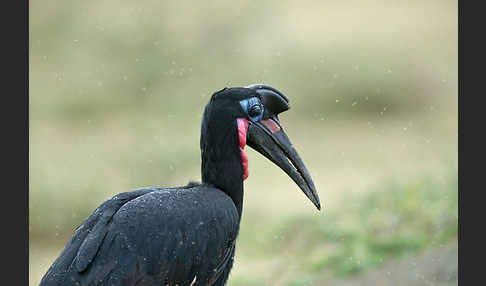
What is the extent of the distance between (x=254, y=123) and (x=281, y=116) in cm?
811

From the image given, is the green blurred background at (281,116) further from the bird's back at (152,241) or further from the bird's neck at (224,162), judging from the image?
the bird's back at (152,241)

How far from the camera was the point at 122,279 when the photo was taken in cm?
518

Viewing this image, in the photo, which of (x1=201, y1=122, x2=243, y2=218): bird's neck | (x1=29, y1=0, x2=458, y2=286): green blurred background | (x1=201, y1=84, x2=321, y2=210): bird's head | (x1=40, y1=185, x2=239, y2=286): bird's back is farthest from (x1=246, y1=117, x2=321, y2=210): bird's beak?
(x1=29, y1=0, x2=458, y2=286): green blurred background

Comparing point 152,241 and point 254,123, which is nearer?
point 152,241

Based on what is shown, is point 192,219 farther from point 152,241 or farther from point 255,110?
point 255,110

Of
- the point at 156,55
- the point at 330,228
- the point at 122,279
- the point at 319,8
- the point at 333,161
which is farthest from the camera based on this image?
the point at 319,8

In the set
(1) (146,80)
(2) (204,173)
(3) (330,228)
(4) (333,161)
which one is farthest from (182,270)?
(1) (146,80)

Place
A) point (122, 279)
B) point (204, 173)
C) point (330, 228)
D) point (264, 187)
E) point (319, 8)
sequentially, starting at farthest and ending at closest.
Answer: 1. point (319, 8)
2. point (264, 187)
3. point (330, 228)
4. point (204, 173)
5. point (122, 279)

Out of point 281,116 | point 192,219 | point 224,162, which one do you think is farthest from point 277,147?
point 281,116

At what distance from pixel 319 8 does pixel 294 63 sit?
3.28m

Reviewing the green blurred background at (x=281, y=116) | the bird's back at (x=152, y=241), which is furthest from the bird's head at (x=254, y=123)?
the green blurred background at (x=281, y=116)

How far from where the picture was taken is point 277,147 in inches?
236

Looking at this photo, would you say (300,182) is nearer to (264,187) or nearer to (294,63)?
(264,187)

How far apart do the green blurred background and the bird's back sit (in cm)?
351
